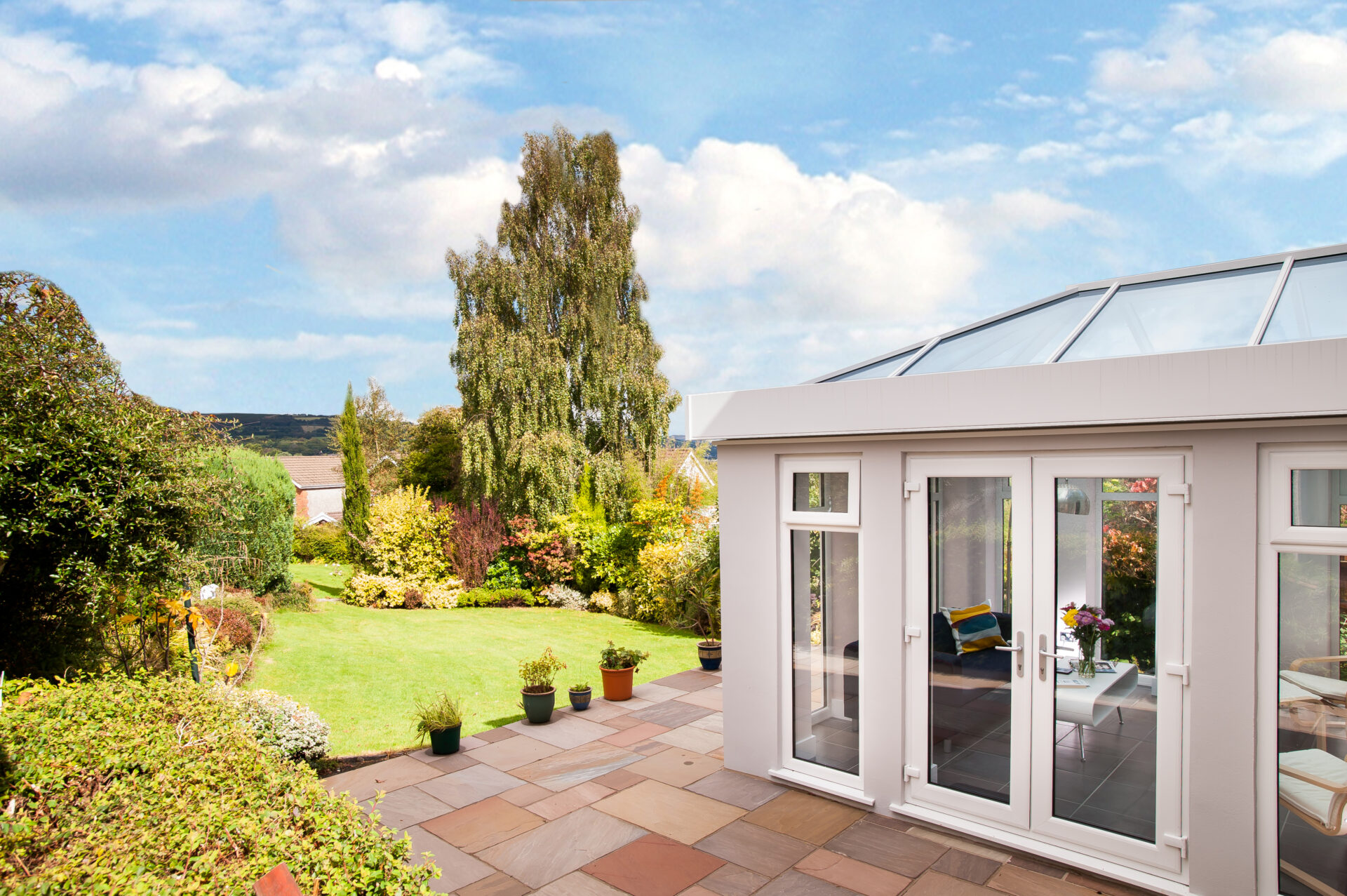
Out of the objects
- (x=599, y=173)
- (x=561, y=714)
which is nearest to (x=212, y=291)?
(x=599, y=173)

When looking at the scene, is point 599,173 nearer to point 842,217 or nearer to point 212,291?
point 842,217

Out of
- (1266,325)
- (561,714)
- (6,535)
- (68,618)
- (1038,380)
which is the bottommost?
(561,714)

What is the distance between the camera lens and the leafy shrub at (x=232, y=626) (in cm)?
961

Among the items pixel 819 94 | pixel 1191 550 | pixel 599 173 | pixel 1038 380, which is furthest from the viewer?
pixel 819 94

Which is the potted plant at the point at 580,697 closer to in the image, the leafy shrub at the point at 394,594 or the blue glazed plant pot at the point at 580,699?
the blue glazed plant pot at the point at 580,699

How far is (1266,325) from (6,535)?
829 cm

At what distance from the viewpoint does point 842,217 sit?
27938 mm

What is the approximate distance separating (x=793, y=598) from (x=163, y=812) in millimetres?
3914

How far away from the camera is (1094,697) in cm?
422

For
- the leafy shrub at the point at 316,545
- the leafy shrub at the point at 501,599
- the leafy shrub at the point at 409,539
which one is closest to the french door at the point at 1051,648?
the leafy shrub at the point at 501,599

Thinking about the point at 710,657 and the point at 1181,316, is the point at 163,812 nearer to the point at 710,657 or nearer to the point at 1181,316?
the point at 1181,316

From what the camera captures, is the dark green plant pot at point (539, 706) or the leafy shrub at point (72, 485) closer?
the leafy shrub at point (72, 485)

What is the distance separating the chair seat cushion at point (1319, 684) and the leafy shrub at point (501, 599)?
13916mm

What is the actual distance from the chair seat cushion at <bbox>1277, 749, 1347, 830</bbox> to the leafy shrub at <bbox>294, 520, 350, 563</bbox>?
22.4m
